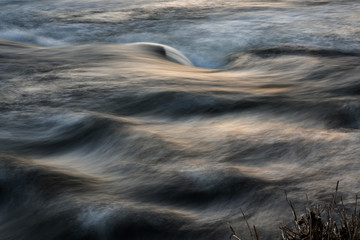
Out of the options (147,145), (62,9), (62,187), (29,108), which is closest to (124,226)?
(62,187)

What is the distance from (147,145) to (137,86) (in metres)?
2.02

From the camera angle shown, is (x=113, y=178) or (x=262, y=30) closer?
(x=113, y=178)

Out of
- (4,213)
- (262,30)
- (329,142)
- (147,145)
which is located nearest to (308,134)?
(329,142)

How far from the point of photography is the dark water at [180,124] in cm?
367

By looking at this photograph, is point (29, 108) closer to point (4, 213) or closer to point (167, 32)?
point (4, 213)

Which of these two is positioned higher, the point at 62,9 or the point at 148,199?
the point at 148,199

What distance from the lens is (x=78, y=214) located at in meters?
3.71

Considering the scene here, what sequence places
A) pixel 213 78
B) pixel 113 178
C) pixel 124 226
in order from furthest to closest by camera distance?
pixel 213 78 < pixel 113 178 < pixel 124 226

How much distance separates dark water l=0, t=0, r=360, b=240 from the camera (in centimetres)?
367

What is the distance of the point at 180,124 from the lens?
18.0 feet

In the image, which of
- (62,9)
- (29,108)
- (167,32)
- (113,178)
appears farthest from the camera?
(62,9)

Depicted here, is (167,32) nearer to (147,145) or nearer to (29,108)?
(29,108)

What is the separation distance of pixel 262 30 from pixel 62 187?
19.1ft

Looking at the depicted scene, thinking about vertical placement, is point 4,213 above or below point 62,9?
above
